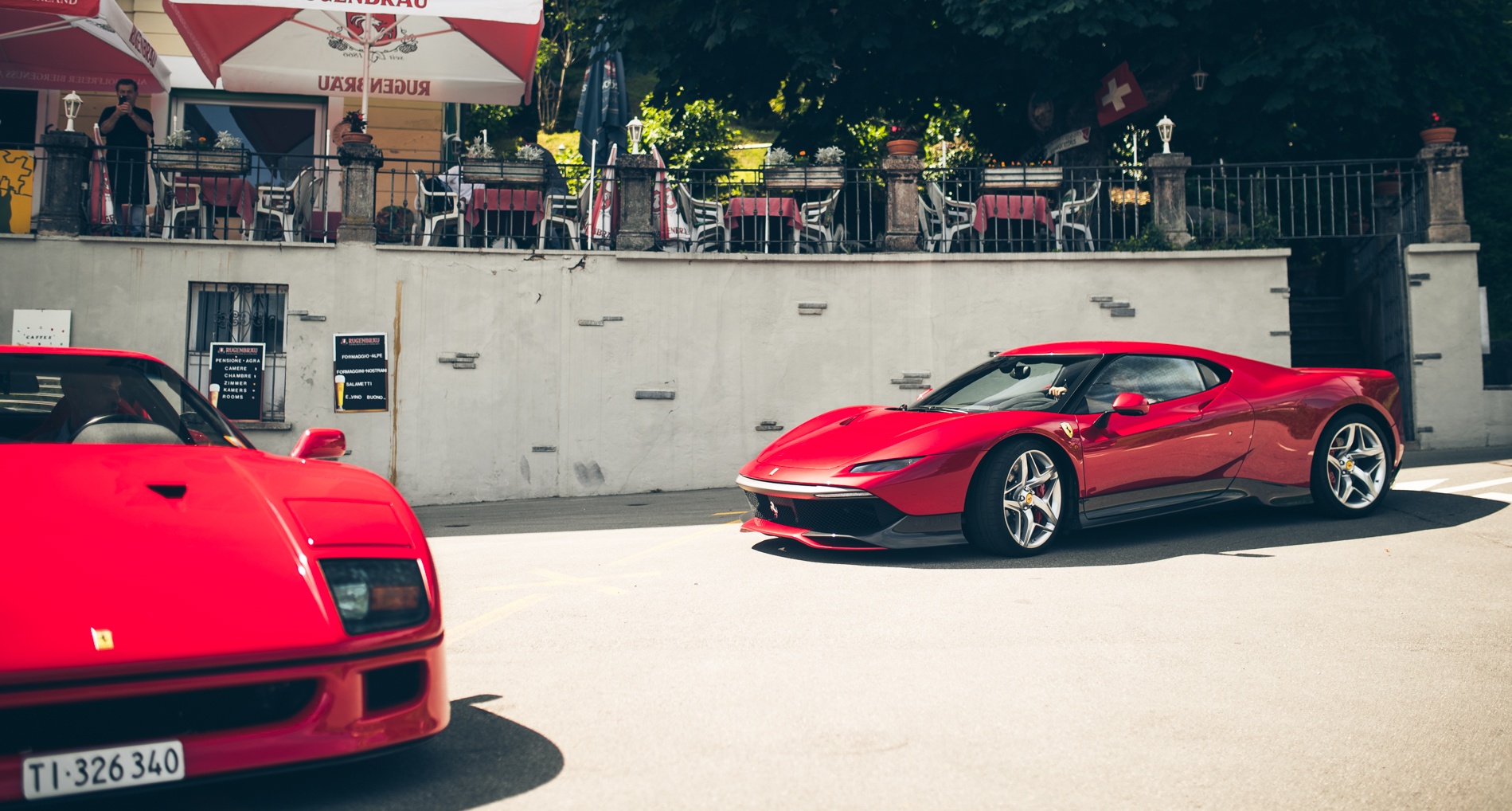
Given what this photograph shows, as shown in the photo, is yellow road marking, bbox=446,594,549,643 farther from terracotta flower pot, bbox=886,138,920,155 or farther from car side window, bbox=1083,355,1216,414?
terracotta flower pot, bbox=886,138,920,155

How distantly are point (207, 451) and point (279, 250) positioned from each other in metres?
9.02

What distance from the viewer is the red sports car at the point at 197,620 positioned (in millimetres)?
2346

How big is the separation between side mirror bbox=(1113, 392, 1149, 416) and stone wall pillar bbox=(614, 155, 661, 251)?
21.7 feet

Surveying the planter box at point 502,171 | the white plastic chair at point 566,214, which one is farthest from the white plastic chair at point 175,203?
the white plastic chair at point 566,214

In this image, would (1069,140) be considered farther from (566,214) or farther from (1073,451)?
(1073,451)

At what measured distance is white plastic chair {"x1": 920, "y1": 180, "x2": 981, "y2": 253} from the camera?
12492 mm

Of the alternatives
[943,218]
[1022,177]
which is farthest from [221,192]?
[1022,177]

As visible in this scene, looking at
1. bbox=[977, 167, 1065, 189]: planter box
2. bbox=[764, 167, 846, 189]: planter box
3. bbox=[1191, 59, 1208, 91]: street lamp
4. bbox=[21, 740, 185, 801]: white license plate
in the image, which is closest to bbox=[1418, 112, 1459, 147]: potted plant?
bbox=[1191, 59, 1208, 91]: street lamp

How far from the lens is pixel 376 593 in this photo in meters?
2.77

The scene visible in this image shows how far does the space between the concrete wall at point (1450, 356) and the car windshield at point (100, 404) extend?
12.0m

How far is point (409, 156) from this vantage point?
1672 cm

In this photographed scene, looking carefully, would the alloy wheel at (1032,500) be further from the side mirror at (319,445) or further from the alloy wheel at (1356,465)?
the side mirror at (319,445)

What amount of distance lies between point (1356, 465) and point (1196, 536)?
52.7 inches

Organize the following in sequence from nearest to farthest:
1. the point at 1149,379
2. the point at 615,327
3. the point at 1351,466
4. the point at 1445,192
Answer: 1. the point at 1149,379
2. the point at 1351,466
3. the point at 615,327
4. the point at 1445,192
